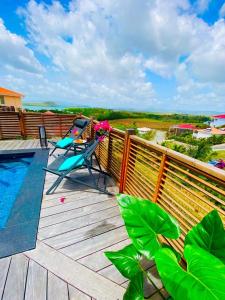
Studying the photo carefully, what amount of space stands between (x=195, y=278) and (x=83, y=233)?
1.71 m

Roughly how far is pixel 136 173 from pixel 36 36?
1025 centimetres

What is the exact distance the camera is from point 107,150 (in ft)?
13.1

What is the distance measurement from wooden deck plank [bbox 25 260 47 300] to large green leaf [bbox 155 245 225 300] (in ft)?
4.26

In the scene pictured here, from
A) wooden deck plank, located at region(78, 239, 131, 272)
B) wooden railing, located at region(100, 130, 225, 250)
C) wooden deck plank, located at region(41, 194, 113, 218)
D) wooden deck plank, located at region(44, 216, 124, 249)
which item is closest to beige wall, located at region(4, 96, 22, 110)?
wooden railing, located at region(100, 130, 225, 250)

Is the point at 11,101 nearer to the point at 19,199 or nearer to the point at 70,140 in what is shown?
the point at 70,140

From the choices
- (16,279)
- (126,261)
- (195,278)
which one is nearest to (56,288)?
(16,279)

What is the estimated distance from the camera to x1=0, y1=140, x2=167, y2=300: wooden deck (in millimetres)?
1479

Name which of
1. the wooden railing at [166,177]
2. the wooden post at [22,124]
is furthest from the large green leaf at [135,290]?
the wooden post at [22,124]

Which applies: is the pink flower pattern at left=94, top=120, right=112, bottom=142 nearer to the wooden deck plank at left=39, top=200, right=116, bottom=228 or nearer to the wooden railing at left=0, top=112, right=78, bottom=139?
the wooden deck plank at left=39, top=200, right=116, bottom=228

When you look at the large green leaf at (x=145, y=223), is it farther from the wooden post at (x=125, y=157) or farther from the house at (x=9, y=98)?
the house at (x=9, y=98)

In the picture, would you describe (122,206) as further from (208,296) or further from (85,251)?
(85,251)

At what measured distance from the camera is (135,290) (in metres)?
1.10

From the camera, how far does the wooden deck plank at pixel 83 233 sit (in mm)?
1989

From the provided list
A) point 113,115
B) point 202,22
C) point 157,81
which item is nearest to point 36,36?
point 202,22
